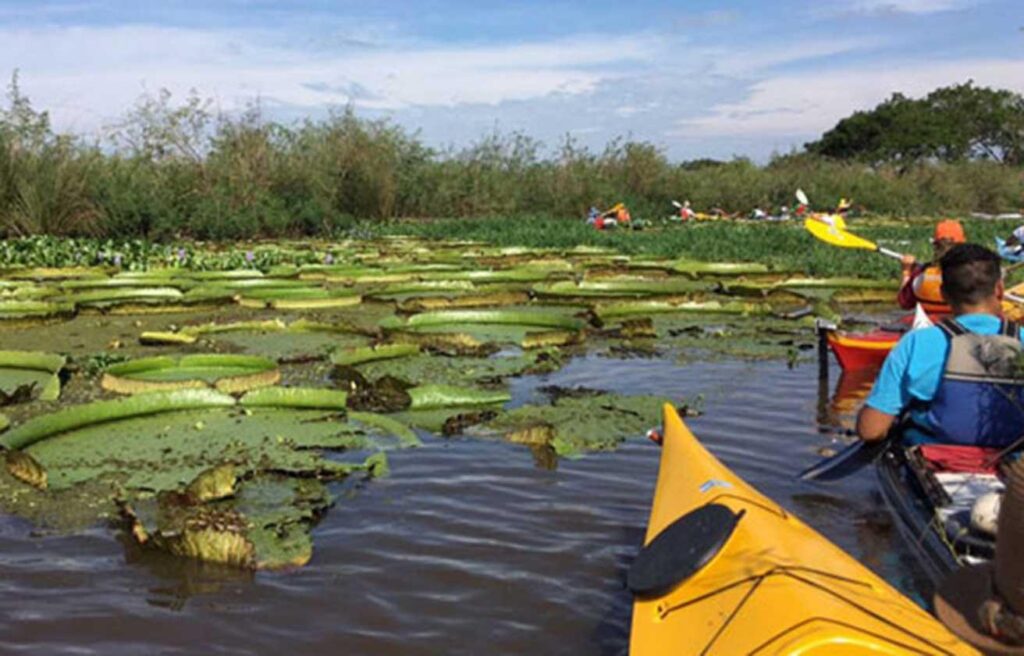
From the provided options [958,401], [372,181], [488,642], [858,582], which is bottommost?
[488,642]

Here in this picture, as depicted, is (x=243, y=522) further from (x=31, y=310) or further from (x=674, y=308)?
(x=674, y=308)

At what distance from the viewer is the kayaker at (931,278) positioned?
6000 millimetres

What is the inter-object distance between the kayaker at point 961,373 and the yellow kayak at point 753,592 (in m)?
0.82

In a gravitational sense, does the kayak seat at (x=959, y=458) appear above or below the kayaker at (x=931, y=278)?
below

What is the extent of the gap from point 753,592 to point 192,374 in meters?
4.50

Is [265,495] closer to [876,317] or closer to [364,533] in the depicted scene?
[364,533]

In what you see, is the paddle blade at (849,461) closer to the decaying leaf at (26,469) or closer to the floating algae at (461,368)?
the floating algae at (461,368)

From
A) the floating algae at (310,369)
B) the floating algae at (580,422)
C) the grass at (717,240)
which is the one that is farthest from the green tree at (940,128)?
the floating algae at (580,422)

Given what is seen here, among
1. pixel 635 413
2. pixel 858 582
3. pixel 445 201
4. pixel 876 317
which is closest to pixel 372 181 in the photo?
pixel 445 201

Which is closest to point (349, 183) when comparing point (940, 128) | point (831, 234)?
point (831, 234)

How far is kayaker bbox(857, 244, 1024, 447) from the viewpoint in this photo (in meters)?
3.39

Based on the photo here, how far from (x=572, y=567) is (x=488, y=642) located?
626mm

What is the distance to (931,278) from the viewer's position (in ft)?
20.3

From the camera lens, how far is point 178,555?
351 centimetres
